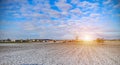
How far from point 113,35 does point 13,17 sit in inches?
115

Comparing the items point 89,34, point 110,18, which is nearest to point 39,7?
point 89,34

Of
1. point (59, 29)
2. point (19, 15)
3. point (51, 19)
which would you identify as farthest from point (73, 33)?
point (19, 15)

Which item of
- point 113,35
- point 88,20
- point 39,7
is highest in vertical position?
point 39,7

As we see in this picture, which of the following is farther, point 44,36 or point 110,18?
point 44,36

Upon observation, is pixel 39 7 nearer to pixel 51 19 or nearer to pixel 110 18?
pixel 51 19

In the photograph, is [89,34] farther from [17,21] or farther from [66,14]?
[17,21]

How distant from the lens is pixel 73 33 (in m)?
5.12

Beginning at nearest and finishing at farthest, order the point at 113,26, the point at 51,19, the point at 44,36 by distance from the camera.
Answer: the point at 113,26 < the point at 51,19 < the point at 44,36

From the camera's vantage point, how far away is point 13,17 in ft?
16.6

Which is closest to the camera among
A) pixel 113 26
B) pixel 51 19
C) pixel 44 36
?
pixel 113 26

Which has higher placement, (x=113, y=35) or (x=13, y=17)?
(x=13, y=17)

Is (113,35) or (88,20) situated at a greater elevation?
(88,20)

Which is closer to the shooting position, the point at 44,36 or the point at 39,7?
the point at 39,7

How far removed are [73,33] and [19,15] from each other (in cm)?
168
